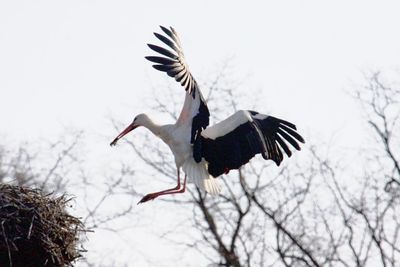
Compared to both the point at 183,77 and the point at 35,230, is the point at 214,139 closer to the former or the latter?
the point at 183,77

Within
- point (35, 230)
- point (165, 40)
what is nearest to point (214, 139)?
point (165, 40)

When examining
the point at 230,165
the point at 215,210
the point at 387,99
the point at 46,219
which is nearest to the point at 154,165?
the point at 215,210

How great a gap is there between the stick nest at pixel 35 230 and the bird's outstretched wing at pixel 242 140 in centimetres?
246

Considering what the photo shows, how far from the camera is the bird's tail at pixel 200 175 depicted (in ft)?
49.9

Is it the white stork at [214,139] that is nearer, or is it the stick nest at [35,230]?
the stick nest at [35,230]

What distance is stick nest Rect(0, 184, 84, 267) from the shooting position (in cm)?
1238

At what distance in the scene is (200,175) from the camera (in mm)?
15305

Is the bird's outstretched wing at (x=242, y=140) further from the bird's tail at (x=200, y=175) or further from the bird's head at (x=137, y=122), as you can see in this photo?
the bird's head at (x=137, y=122)

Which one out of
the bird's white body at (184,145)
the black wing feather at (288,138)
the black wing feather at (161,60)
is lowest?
the black wing feather at (161,60)

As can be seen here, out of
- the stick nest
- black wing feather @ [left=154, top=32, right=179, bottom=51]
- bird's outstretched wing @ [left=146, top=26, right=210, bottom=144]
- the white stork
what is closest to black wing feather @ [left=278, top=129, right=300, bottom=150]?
the white stork

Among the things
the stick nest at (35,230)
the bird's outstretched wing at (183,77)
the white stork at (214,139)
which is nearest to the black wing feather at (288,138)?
the white stork at (214,139)

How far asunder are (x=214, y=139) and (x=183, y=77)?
4.64 ft

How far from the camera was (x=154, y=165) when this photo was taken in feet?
92.2

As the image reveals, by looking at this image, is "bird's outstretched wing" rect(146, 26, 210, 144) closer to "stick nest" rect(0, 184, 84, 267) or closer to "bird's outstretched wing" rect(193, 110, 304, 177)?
"bird's outstretched wing" rect(193, 110, 304, 177)
